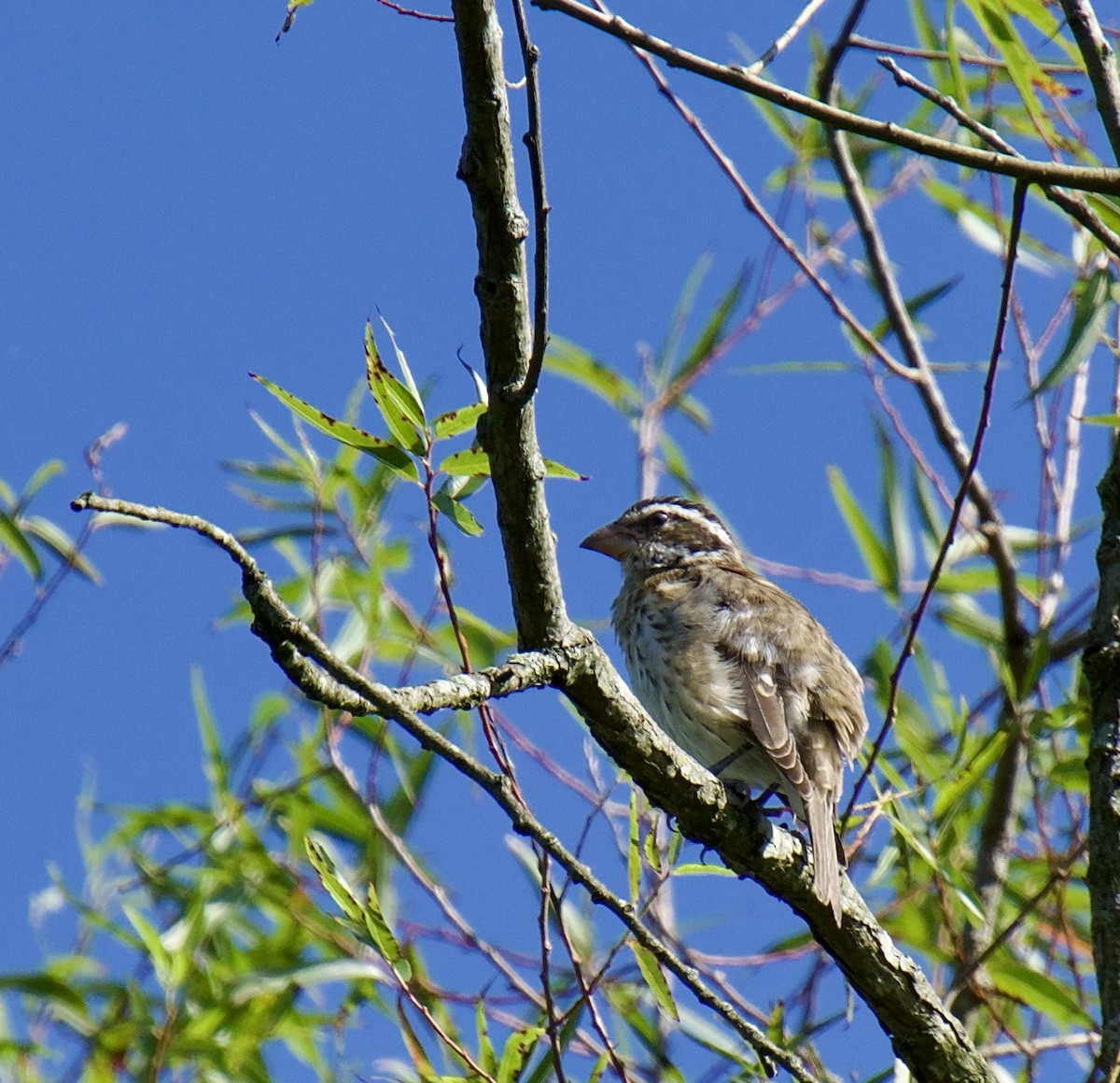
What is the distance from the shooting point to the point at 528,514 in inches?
131

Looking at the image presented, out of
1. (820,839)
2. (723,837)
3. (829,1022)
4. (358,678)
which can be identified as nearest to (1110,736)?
(820,839)

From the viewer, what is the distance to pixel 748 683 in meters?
5.50

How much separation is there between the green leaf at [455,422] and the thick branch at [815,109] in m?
1.01

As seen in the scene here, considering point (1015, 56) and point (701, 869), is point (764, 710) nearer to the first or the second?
point (701, 869)

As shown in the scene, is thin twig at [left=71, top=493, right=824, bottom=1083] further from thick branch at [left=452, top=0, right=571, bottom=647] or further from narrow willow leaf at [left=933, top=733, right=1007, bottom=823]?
narrow willow leaf at [left=933, top=733, right=1007, bottom=823]

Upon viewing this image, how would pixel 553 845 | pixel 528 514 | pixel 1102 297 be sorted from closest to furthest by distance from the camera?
pixel 553 845
pixel 528 514
pixel 1102 297

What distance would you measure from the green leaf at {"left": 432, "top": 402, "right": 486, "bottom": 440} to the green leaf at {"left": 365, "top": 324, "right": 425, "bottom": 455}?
0.22 ft

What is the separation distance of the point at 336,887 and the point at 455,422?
50.0 inches

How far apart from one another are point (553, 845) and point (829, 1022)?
8.63ft

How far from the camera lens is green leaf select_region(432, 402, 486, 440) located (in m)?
3.64

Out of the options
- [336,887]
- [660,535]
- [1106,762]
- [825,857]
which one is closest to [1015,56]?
[1106,762]

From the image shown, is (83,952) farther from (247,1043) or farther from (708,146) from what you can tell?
(708,146)

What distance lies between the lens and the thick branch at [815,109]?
2.85 m

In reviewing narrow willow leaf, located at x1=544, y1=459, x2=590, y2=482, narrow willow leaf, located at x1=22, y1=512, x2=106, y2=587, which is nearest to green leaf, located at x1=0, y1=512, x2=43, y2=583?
narrow willow leaf, located at x1=22, y1=512, x2=106, y2=587
